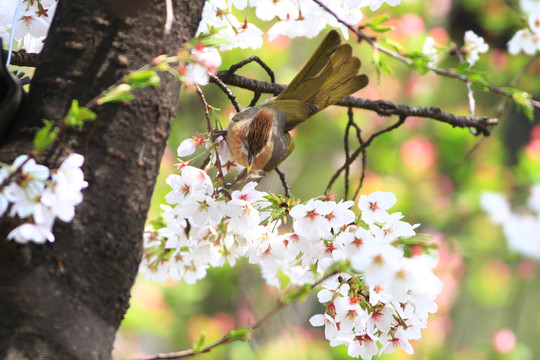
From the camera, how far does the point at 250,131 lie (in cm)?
130

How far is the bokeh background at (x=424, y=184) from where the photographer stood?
10.8ft

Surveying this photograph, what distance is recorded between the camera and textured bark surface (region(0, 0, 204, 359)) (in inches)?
22.0

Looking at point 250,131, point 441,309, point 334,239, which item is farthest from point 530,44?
point 441,309

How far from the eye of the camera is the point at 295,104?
1319 millimetres

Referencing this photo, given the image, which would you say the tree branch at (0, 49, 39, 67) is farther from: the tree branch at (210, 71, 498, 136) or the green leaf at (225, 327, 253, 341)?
the green leaf at (225, 327, 253, 341)

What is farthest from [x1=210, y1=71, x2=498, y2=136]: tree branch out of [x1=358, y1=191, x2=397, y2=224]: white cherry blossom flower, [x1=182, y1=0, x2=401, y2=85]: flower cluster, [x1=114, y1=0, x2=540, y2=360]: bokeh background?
[x1=114, y1=0, x2=540, y2=360]: bokeh background

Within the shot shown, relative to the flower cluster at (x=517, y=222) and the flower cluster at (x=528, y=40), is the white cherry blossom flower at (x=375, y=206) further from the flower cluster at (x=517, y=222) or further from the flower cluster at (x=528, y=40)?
the flower cluster at (x=517, y=222)

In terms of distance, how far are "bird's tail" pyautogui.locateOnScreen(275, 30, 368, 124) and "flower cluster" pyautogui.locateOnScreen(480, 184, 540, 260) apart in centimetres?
231

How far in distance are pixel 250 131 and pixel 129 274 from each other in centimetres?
72

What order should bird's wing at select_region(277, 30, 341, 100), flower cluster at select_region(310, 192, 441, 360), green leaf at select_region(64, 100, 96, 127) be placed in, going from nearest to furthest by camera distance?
green leaf at select_region(64, 100, 96, 127), flower cluster at select_region(310, 192, 441, 360), bird's wing at select_region(277, 30, 341, 100)

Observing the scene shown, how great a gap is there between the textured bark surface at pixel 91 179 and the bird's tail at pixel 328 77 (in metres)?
0.58

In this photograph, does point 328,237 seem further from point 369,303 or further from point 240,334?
point 240,334

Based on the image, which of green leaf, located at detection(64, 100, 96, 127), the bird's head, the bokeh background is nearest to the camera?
green leaf, located at detection(64, 100, 96, 127)

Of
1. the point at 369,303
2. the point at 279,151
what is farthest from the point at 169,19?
the point at 279,151
